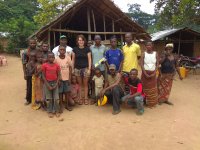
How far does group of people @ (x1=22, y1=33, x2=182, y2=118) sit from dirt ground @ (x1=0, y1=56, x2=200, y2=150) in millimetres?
309

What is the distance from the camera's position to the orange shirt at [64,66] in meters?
6.70

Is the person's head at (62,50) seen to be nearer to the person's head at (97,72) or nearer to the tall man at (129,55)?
the person's head at (97,72)

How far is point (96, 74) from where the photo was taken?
23.6ft

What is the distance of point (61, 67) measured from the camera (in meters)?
6.70

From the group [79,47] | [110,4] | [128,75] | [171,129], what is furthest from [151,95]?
[110,4]

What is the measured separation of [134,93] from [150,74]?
0.73m

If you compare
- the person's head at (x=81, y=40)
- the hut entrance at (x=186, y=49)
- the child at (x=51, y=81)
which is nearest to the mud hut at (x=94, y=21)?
the person's head at (x=81, y=40)

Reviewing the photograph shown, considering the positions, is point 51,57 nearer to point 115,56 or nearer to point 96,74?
point 96,74

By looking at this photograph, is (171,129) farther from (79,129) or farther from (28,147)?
(28,147)

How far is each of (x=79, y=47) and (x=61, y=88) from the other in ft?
3.89

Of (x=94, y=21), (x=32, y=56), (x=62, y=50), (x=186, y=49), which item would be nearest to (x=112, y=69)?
(x=62, y=50)

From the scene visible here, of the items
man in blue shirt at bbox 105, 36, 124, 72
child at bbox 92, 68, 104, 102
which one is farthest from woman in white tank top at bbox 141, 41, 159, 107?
child at bbox 92, 68, 104, 102

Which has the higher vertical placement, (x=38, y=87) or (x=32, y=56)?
(x=32, y=56)

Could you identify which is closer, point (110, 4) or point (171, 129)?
point (171, 129)
